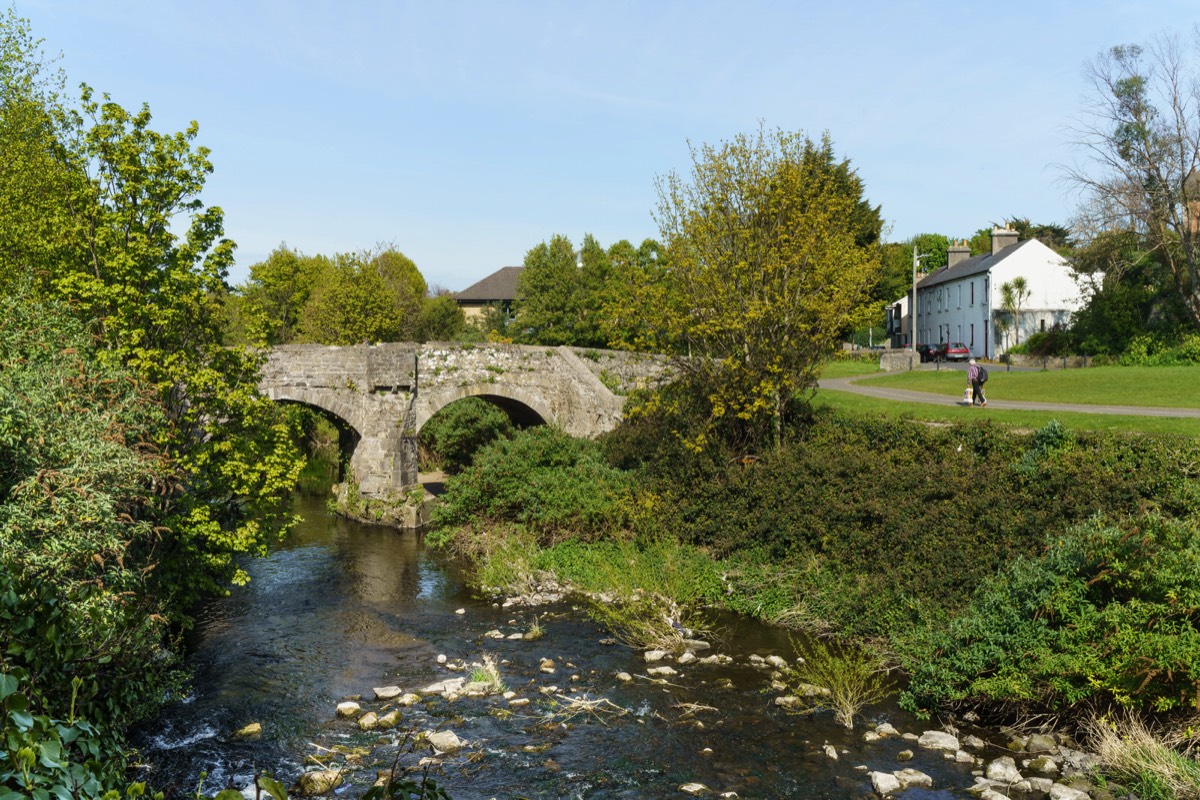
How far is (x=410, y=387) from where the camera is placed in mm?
28000

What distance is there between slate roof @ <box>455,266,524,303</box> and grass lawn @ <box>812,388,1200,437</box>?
5687 centimetres

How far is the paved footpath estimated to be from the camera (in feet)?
73.8

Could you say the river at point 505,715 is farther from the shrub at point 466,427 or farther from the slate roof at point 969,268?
Result: the slate roof at point 969,268

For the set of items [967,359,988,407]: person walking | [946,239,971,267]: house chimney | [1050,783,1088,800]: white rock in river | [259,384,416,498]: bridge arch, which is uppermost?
[946,239,971,267]: house chimney

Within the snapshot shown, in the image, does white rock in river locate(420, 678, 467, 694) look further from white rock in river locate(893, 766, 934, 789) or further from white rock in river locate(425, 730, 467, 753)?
white rock in river locate(893, 766, 934, 789)

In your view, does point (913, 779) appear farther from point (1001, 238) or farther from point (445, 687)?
point (1001, 238)

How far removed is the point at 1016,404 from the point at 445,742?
69.5ft

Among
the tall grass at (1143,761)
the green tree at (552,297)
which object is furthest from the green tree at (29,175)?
the green tree at (552,297)

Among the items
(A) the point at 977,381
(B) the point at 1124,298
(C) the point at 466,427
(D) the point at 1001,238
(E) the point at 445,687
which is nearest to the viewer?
(E) the point at 445,687

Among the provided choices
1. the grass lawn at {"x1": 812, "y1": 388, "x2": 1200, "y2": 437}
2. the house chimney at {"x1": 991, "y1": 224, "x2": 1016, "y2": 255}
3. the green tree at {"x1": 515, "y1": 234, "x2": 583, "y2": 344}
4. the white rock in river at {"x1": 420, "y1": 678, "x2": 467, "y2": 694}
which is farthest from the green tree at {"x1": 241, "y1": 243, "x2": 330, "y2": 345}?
the house chimney at {"x1": 991, "y1": 224, "x2": 1016, "y2": 255}

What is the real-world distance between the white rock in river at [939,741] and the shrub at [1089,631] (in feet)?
2.47

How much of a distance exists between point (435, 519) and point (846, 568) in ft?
37.3

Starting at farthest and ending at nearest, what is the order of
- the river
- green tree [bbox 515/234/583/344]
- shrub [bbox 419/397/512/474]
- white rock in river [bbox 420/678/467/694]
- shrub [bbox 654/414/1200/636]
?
green tree [bbox 515/234/583/344] < shrub [bbox 419/397/512/474] < shrub [bbox 654/414/1200/636] < white rock in river [bbox 420/678/467/694] < the river

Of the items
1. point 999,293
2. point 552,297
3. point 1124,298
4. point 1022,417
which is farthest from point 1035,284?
point 1022,417
